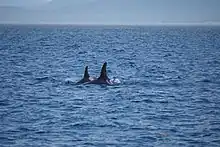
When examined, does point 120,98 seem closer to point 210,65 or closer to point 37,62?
point 210,65

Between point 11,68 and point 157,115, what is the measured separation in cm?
2868

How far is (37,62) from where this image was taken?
63.6m

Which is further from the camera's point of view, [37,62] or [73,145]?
[37,62]

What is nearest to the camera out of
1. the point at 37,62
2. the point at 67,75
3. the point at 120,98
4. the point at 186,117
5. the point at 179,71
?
the point at 186,117

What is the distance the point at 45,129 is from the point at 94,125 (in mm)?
2475

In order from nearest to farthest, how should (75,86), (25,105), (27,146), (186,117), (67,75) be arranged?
(27,146)
(186,117)
(25,105)
(75,86)
(67,75)

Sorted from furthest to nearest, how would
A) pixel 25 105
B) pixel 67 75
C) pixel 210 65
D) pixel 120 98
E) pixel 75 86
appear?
1. pixel 210 65
2. pixel 67 75
3. pixel 75 86
4. pixel 120 98
5. pixel 25 105

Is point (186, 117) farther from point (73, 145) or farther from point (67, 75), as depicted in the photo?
point (67, 75)

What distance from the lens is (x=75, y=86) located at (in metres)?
39.9

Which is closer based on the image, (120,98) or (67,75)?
Result: (120,98)

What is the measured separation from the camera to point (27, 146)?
72.3 feet

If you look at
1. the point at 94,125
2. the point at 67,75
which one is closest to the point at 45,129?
the point at 94,125

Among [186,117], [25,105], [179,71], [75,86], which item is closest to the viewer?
[186,117]

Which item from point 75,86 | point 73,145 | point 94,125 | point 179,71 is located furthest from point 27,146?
point 179,71
